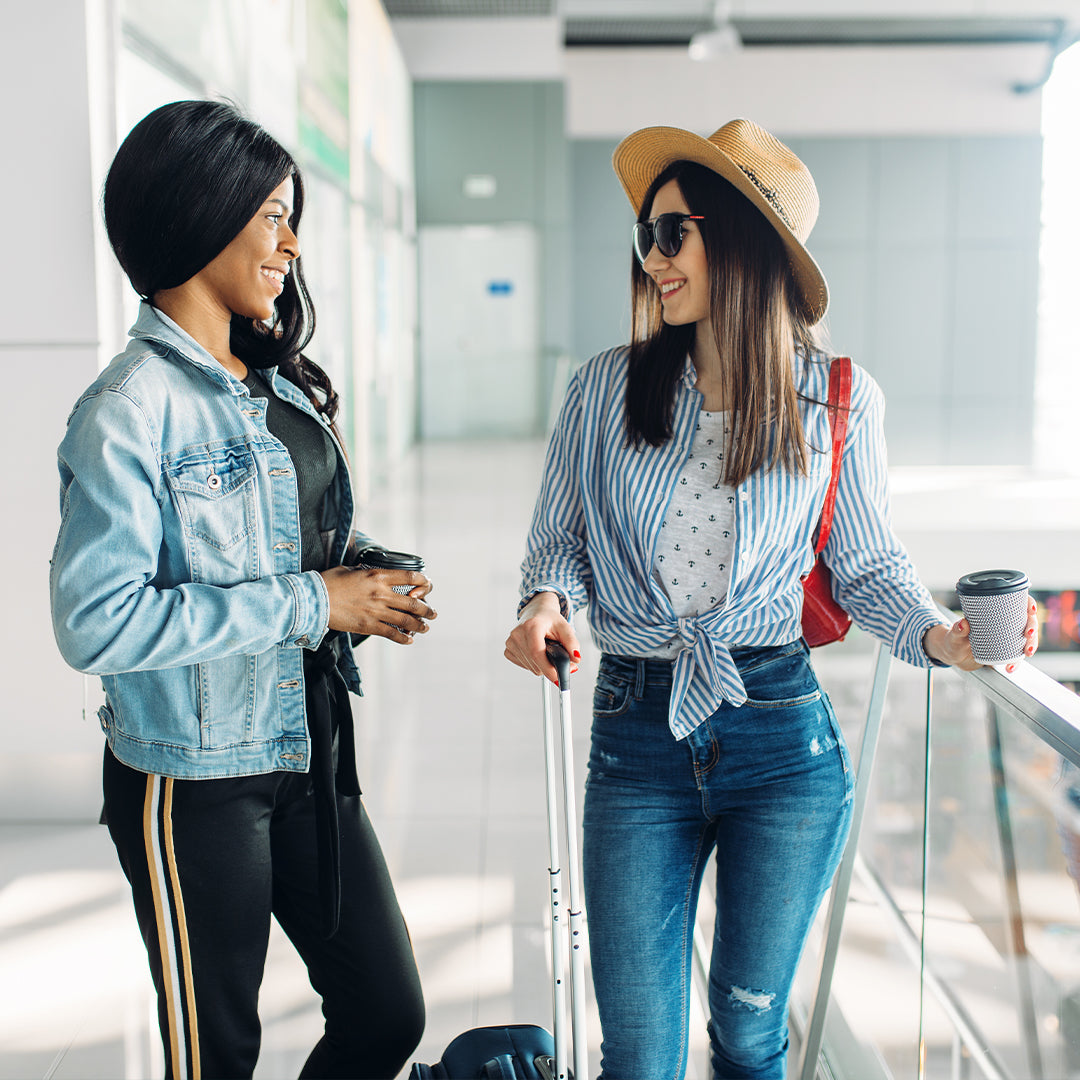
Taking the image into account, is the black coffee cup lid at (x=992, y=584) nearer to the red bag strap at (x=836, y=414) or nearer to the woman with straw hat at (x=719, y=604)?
the woman with straw hat at (x=719, y=604)

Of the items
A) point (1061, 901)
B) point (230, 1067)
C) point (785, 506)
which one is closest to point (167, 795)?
point (230, 1067)

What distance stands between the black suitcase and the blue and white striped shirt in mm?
175

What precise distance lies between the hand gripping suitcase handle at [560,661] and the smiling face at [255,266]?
588mm

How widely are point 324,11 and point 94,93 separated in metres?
4.50

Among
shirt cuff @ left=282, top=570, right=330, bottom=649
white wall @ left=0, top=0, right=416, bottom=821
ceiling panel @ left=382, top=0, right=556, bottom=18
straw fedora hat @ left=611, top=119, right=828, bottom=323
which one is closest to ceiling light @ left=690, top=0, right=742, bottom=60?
ceiling panel @ left=382, top=0, right=556, bottom=18

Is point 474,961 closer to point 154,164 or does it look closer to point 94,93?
point 154,164

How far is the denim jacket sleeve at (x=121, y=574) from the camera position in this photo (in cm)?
128

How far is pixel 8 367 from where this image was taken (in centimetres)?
337

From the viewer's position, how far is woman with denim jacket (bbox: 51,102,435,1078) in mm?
1313

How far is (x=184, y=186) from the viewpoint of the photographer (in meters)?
1.38

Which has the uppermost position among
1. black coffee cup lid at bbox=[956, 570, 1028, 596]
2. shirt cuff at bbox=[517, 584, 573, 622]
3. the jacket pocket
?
the jacket pocket

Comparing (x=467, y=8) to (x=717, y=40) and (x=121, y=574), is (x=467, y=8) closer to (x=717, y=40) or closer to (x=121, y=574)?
(x=717, y=40)

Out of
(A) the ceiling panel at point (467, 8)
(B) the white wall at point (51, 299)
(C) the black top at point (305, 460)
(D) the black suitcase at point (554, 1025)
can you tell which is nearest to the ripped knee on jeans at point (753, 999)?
(D) the black suitcase at point (554, 1025)

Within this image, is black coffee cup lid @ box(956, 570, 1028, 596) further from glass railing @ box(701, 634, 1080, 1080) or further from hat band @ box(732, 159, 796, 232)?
hat band @ box(732, 159, 796, 232)
